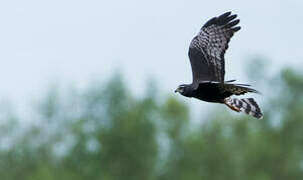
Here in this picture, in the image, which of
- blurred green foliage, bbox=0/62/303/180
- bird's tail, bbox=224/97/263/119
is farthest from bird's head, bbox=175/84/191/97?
blurred green foliage, bbox=0/62/303/180

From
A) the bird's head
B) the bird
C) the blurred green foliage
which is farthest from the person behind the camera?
the blurred green foliage

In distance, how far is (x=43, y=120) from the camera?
45.3 m

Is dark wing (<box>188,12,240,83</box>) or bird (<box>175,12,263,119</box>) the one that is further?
dark wing (<box>188,12,240,83</box>)

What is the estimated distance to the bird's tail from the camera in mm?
16400

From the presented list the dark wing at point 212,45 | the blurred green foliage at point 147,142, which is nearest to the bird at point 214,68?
the dark wing at point 212,45

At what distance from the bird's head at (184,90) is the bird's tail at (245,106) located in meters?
0.51

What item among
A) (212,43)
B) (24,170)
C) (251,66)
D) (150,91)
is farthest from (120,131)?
(212,43)

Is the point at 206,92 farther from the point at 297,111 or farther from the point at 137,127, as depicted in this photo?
the point at 297,111

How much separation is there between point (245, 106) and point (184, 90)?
32.3 inches

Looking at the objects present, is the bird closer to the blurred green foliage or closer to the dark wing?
the dark wing

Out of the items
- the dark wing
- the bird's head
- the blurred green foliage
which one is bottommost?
the blurred green foliage

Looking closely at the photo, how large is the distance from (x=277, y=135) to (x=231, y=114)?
5.74 feet

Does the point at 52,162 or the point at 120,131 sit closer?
the point at 120,131

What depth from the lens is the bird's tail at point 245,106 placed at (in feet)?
53.8
